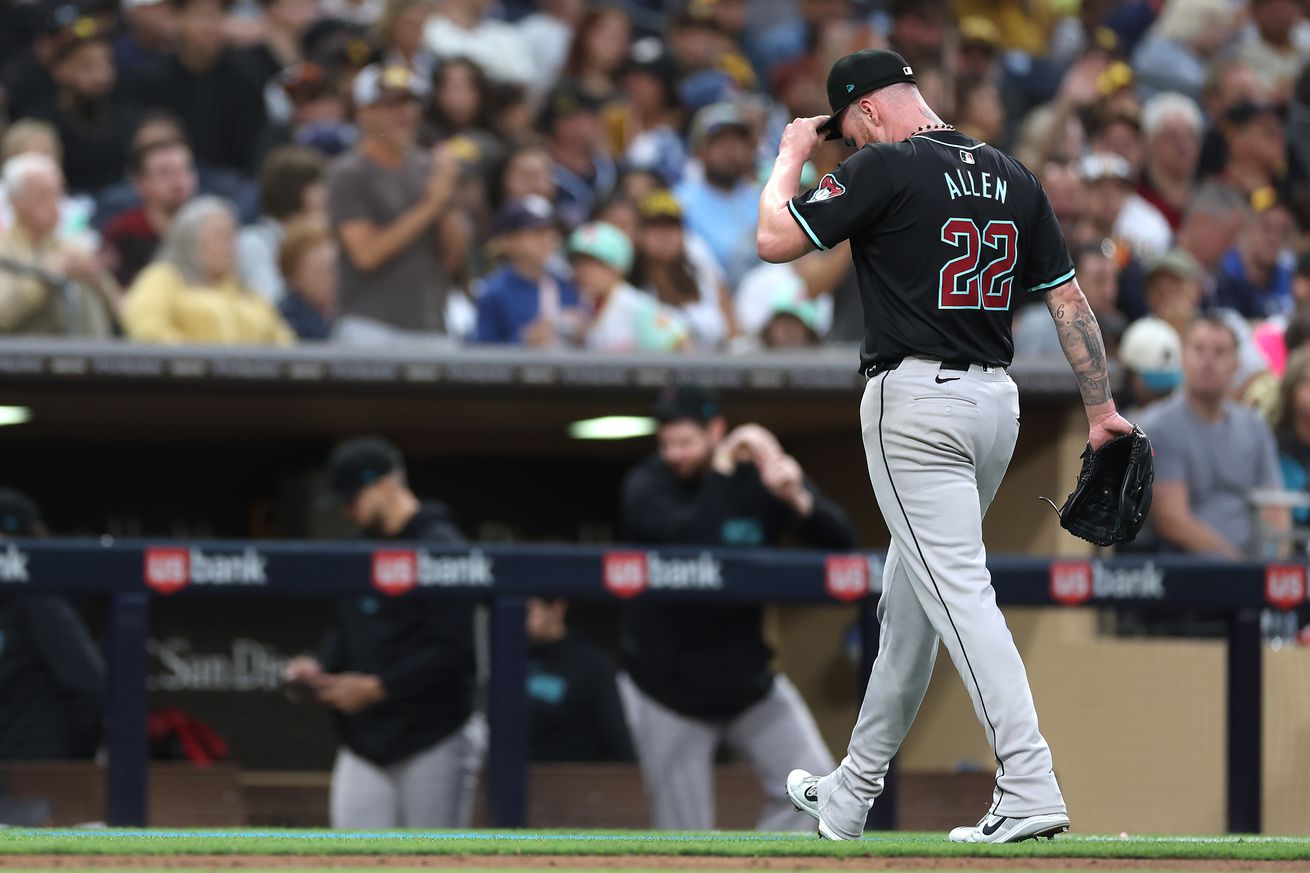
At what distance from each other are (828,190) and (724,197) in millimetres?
6269

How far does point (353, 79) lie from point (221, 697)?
3901 millimetres

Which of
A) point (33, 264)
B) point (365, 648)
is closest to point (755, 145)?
point (33, 264)

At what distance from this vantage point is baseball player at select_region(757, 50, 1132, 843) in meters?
4.82

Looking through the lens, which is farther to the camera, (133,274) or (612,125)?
(612,125)

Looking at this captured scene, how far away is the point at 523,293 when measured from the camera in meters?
9.41

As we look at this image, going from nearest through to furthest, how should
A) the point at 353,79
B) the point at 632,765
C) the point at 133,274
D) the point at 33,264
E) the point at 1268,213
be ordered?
the point at 632,765 → the point at 33,264 → the point at 133,274 → the point at 353,79 → the point at 1268,213

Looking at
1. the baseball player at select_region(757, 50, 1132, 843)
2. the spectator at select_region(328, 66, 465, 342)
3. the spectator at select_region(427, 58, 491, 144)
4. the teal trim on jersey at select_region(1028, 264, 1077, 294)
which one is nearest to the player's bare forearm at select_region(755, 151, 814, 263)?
the baseball player at select_region(757, 50, 1132, 843)

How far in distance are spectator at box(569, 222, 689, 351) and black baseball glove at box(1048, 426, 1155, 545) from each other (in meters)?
3.96

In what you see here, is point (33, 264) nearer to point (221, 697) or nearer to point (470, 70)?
point (221, 697)

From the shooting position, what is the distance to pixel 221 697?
27.8ft

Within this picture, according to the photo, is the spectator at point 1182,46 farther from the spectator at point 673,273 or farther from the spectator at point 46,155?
the spectator at point 46,155

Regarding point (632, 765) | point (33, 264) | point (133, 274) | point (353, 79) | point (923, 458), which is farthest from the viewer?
point (353, 79)

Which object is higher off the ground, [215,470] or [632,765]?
[215,470]

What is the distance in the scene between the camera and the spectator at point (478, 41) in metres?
12.4
